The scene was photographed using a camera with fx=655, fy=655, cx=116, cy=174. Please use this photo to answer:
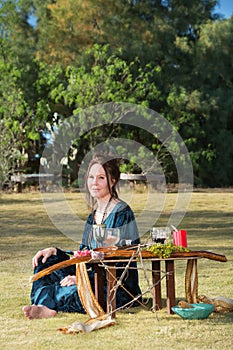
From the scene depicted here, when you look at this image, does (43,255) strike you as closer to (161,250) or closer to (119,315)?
(119,315)

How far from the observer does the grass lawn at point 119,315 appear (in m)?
2.99

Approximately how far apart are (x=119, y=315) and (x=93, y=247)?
0.42 m

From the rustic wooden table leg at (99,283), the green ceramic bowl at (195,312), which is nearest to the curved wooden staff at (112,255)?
the rustic wooden table leg at (99,283)

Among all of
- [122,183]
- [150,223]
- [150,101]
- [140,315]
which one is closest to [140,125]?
[150,101]

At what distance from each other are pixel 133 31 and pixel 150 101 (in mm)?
1724

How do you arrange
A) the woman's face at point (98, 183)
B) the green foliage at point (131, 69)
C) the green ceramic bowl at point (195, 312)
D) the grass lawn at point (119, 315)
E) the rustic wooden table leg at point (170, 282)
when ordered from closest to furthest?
the grass lawn at point (119, 315) → the green ceramic bowl at point (195, 312) → the rustic wooden table leg at point (170, 282) → the woman's face at point (98, 183) → the green foliage at point (131, 69)

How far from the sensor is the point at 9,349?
291cm

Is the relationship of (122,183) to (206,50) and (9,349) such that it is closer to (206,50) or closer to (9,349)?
(206,50)

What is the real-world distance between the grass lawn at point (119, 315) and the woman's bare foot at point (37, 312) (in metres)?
0.04

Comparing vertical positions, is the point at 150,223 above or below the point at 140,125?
below

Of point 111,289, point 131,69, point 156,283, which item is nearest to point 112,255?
point 111,289

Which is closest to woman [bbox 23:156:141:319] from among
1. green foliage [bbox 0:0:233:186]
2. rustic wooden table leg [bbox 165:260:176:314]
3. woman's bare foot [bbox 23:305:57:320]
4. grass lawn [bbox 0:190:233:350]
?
woman's bare foot [bbox 23:305:57:320]

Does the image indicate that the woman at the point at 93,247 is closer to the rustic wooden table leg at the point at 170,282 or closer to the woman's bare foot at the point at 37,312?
the woman's bare foot at the point at 37,312

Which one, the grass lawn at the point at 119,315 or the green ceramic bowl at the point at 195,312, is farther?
the green ceramic bowl at the point at 195,312
